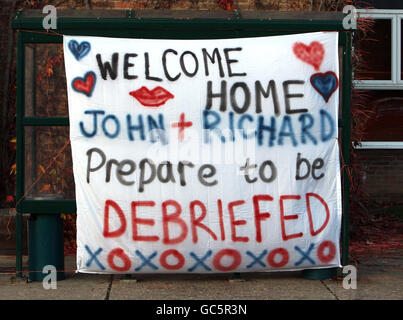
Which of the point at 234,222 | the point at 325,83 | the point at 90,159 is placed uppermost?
the point at 325,83

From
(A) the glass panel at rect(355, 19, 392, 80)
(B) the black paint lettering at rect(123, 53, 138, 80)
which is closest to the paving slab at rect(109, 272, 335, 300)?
(B) the black paint lettering at rect(123, 53, 138, 80)

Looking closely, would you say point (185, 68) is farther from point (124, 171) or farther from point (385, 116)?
point (385, 116)

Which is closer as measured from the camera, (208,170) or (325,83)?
(208,170)

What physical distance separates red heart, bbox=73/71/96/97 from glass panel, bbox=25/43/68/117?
37 cm

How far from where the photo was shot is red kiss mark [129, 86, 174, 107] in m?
5.25

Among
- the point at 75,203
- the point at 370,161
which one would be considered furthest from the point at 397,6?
Result: the point at 75,203

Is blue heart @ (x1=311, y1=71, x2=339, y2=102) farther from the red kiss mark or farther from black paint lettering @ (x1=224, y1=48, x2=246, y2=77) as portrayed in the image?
the red kiss mark

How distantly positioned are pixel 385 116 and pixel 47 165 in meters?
5.67

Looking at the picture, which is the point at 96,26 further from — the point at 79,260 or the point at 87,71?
the point at 79,260

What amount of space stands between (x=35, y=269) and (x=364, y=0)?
6067mm

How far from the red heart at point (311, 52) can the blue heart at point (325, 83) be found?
8 cm

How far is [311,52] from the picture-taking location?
5379 millimetres

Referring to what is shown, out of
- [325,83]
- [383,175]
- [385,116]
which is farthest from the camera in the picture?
[385,116]

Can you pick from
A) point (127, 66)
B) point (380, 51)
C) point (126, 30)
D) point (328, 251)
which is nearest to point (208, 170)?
point (127, 66)
